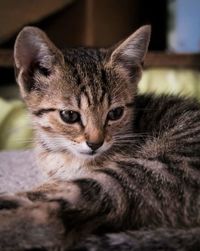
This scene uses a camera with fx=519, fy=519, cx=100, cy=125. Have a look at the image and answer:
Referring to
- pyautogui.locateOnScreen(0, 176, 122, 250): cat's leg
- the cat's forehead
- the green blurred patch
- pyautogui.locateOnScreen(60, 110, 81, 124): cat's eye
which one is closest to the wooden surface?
the green blurred patch

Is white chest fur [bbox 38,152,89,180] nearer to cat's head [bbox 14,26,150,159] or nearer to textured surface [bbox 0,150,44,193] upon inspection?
cat's head [bbox 14,26,150,159]

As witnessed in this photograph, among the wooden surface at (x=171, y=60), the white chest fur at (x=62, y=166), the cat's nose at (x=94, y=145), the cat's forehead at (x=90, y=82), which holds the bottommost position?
the wooden surface at (x=171, y=60)

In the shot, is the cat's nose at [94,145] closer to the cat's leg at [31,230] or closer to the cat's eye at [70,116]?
the cat's eye at [70,116]

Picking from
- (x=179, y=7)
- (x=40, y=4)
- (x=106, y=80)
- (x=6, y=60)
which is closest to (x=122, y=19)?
(x=179, y=7)

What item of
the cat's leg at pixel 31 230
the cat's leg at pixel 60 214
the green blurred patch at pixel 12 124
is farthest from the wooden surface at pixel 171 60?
the cat's leg at pixel 31 230

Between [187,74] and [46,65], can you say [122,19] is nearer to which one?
[187,74]

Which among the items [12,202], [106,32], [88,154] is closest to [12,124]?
[106,32]
